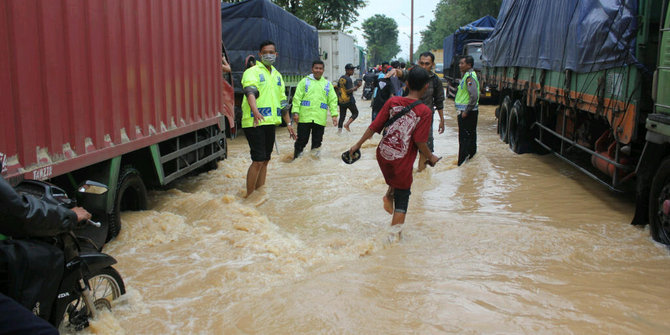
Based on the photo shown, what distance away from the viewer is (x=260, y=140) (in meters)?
6.79

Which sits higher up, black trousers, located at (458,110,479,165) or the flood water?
black trousers, located at (458,110,479,165)

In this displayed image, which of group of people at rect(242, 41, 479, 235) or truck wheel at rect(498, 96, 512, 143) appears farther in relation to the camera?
truck wheel at rect(498, 96, 512, 143)

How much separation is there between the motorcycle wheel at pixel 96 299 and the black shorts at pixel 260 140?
136 inches

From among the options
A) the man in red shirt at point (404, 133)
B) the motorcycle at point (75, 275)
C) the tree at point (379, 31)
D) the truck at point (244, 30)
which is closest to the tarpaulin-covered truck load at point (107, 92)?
the motorcycle at point (75, 275)

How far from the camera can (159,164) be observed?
6000 millimetres

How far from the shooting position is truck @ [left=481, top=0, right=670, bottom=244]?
483cm

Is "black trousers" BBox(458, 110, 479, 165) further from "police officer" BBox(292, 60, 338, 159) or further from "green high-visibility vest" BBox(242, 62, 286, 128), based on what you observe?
"green high-visibility vest" BBox(242, 62, 286, 128)

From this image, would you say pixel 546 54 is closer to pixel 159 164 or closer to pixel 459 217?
pixel 459 217

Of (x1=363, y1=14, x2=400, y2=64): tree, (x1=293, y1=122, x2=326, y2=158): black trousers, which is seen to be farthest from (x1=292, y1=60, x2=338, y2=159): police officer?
(x1=363, y1=14, x2=400, y2=64): tree

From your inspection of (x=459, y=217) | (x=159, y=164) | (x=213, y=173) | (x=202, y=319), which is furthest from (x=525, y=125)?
(x=202, y=319)

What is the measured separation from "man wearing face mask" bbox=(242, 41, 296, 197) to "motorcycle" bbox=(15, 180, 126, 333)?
3.56m

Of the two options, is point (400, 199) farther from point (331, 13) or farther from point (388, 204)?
point (331, 13)

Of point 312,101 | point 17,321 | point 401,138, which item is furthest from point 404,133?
point 312,101

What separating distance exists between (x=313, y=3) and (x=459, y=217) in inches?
1122
